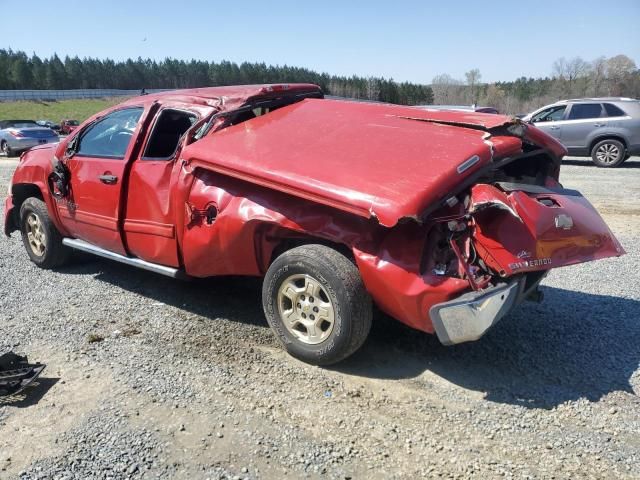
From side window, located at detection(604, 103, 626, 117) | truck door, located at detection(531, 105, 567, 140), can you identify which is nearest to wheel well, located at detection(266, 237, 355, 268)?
truck door, located at detection(531, 105, 567, 140)

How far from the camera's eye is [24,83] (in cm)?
8238

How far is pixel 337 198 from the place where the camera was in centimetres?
307

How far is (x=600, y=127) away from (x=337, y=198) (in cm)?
1374

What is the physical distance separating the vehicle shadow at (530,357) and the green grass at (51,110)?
48.6 meters

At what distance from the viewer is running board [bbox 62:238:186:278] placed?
169 inches

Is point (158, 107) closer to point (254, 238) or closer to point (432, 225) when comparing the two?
point (254, 238)


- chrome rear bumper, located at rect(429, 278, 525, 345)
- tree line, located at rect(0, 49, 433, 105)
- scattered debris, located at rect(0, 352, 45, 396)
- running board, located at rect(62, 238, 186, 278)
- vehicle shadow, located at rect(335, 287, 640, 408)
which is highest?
tree line, located at rect(0, 49, 433, 105)

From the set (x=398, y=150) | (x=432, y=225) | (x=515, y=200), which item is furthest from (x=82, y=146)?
(x=515, y=200)

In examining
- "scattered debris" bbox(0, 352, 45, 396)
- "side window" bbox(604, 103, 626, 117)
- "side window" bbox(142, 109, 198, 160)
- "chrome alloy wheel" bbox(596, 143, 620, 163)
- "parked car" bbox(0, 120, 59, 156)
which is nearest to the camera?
"scattered debris" bbox(0, 352, 45, 396)

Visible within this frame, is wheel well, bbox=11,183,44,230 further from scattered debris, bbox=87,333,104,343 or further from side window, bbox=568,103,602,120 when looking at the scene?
side window, bbox=568,103,602,120

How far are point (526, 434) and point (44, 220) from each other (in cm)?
501

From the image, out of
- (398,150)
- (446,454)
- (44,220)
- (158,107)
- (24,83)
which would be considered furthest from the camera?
(24,83)

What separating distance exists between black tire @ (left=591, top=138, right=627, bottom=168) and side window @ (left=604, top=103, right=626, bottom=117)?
2.15 feet

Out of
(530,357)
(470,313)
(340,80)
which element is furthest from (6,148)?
(340,80)
